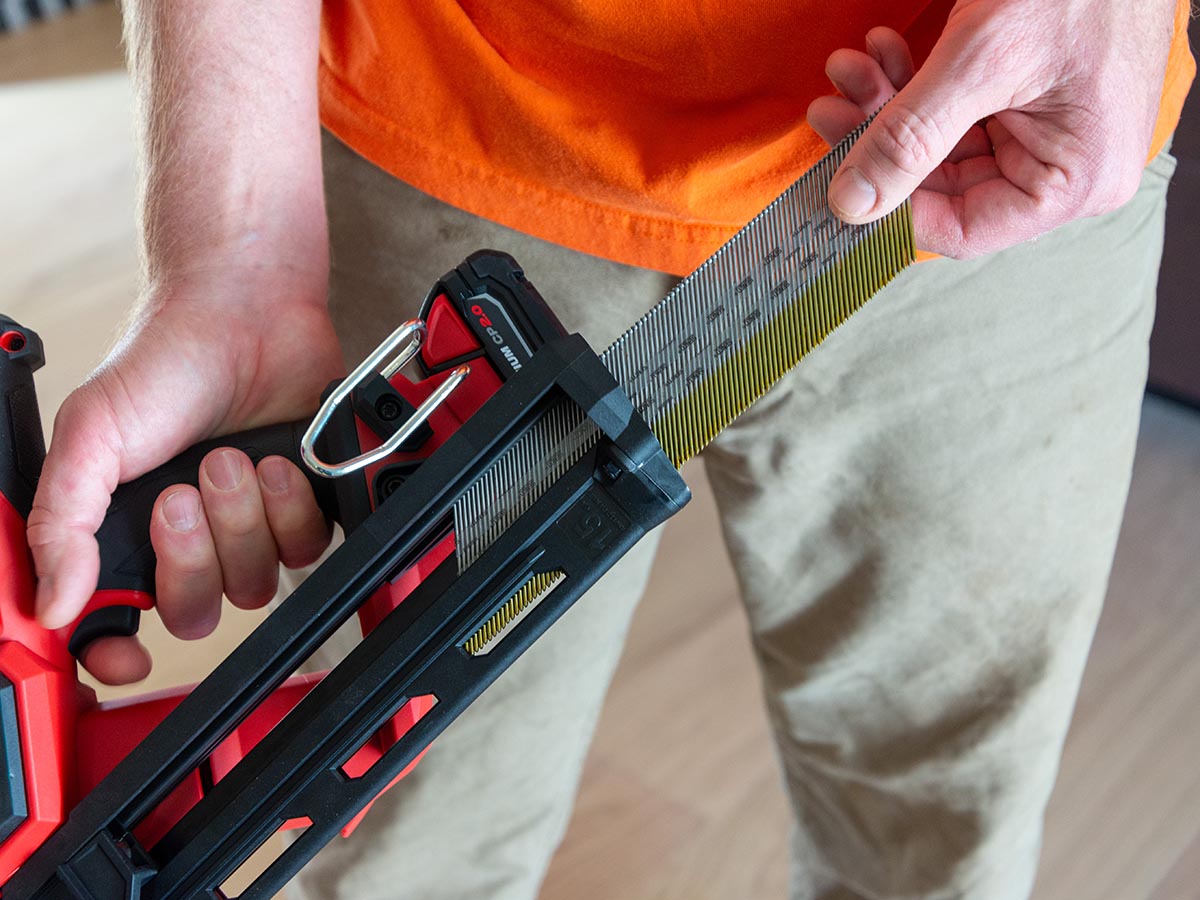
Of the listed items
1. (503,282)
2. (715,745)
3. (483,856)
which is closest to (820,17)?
(503,282)

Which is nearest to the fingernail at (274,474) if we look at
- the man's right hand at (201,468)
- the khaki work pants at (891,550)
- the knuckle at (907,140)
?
the man's right hand at (201,468)

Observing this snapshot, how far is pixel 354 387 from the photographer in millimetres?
566

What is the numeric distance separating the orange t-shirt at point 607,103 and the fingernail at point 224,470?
9.5 inches

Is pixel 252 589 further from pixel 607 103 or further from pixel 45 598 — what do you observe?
pixel 607 103

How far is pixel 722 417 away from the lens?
565 mm

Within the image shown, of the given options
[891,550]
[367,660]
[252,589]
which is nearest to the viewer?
[367,660]

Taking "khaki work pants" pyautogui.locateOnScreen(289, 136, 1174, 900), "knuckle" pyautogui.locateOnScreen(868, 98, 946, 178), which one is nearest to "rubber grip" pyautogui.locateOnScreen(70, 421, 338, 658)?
"khaki work pants" pyautogui.locateOnScreen(289, 136, 1174, 900)

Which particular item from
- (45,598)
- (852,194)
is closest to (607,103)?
(852,194)

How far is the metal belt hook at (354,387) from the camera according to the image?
558 millimetres

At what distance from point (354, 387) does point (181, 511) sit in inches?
4.7

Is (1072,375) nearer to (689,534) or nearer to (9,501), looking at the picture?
(9,501)

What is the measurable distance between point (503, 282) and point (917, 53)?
1.05 feet

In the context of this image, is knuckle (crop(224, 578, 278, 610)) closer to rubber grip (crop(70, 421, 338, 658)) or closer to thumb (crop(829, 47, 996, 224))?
rubber grip (crop(70, 421, 338, 658))

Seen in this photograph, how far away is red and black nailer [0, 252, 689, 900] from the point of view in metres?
0.52
